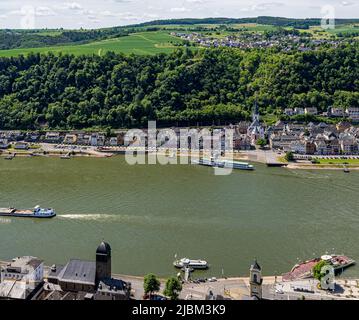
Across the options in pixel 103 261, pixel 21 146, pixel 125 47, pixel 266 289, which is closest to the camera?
pixel 103 261

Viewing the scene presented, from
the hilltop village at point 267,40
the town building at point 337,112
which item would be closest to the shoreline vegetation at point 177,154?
the town building at point 337,112

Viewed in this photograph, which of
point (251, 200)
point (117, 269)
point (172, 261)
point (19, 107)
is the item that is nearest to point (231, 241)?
point (172, 261)

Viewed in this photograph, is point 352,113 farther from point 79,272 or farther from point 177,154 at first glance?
Result: point 79,272

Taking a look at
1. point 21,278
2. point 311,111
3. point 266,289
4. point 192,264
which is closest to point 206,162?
point 192,264

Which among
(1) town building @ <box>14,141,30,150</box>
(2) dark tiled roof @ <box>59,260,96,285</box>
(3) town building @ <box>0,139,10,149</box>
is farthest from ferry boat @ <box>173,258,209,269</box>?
(3) town building @ <box>0,139,10,149</box>

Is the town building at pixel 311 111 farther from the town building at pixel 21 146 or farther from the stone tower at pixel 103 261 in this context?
the stone tower at pixel 103 261

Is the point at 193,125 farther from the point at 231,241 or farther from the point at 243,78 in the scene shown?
the point at 231,241
